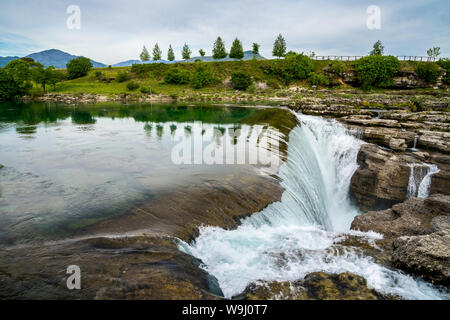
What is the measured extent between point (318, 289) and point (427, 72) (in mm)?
104262

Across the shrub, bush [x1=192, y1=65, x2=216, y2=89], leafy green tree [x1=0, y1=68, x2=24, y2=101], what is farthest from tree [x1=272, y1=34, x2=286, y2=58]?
leafy green tree [x1=0, y1=68, x2=24, y2=101]

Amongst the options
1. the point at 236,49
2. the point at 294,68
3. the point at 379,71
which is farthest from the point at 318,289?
the point at 236,49

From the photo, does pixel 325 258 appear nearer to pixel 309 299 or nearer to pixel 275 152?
pixel 309 299

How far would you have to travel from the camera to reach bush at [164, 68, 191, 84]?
303ft

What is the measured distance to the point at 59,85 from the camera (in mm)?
89438

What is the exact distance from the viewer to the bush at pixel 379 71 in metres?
84.7

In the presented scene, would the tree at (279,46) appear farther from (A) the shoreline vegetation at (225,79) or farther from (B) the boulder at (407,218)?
(B) the boulder at (407,218)

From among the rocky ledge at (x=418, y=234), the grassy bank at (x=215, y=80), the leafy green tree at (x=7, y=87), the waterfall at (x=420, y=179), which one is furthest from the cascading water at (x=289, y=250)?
the leafy green tree at (x=7, y=87)

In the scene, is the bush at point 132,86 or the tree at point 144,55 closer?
the bush at point 132,86

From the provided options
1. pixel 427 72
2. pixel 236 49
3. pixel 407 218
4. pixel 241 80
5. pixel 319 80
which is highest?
pixel 236 49

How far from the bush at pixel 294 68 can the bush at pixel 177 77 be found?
3313 cm

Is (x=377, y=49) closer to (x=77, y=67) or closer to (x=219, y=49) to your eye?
(x=219, y=49)

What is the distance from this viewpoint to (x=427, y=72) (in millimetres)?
83188
